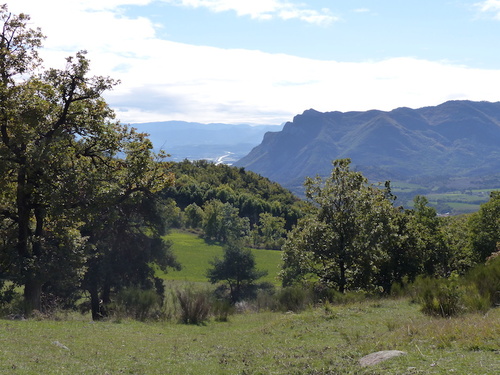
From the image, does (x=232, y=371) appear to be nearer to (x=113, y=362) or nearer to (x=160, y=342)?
(x=113, y=362)

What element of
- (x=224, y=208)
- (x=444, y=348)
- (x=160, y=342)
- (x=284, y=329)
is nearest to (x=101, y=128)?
(x=160, y=342)

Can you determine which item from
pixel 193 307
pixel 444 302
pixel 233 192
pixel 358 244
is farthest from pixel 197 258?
pixel 444 302

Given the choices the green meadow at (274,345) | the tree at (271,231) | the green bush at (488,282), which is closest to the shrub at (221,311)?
the green meadow at (274,345)

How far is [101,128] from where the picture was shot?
20.7m

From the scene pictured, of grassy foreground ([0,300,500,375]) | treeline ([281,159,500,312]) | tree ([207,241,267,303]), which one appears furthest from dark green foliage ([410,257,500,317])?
tree ([207,241,267,303])

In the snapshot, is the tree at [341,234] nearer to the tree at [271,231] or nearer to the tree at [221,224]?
the tree at [221,224]

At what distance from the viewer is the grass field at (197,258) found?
60.5 m

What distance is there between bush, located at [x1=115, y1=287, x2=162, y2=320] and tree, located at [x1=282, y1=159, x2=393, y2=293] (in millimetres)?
9141

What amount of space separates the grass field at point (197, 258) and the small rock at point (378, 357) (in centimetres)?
4383

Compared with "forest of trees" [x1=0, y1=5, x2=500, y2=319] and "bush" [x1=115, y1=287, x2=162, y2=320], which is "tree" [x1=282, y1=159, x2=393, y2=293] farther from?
"bush" [x1=115, y1=287, x2=162, y2=320]

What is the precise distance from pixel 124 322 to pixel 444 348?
13.3m

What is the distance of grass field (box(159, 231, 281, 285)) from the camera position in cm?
6049

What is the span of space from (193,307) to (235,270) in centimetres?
2571

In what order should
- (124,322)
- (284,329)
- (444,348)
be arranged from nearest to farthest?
1. (444,348)
2. (284,329)
3. (124,322)
